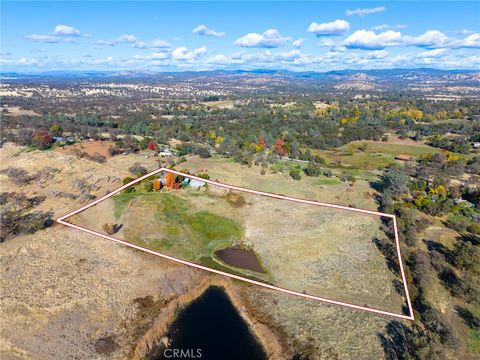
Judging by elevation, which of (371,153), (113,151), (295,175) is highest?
(113,151)

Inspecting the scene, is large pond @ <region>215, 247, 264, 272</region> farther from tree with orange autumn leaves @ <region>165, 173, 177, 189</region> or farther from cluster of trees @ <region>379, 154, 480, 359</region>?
tree with orange autumn leaves @ <region>165, 173, 177, 189</region>

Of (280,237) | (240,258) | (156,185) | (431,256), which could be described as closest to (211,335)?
(240,258)

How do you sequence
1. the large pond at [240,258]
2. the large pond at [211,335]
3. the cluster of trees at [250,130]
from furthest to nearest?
1. the cluster of trees at [250,130]
2. the large pond at [240,258]
3. the large pond at [211,335]

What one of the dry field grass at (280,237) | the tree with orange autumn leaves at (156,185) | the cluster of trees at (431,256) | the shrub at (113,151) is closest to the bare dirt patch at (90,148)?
the shrub at (113,151)

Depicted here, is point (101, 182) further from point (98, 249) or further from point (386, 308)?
point (386, 308)

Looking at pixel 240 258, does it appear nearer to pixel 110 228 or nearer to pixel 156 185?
pixel 110 228

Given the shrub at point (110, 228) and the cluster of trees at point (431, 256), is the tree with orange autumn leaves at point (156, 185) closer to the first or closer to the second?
the shrub at point (110, 228)

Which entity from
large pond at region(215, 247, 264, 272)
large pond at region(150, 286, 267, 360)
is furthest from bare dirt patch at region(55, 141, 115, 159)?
large pond at region(150, 286, 267, 360)
